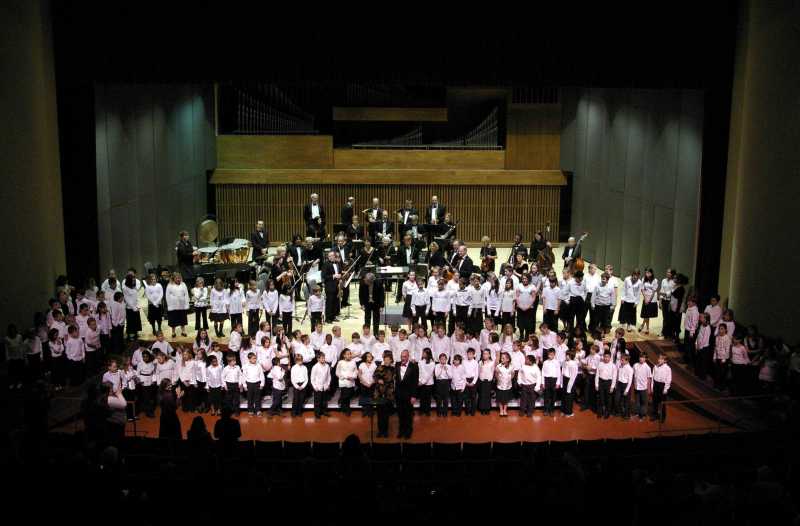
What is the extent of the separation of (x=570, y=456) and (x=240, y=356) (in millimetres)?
6148

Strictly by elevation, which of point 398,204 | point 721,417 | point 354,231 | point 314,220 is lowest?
point 721,417

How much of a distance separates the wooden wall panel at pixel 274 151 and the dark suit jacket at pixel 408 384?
39.2 ft

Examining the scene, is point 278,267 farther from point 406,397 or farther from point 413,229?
point 413,229

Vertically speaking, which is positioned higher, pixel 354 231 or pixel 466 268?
pixel 354 231

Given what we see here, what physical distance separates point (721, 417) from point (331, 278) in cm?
658

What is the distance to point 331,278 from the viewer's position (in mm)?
15547

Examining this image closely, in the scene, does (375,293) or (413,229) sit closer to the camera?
(375,293)

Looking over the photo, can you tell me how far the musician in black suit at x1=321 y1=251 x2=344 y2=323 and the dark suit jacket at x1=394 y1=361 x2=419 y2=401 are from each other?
3.53 m

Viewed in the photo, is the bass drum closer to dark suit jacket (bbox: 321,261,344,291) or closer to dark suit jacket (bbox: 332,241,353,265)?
dark suit jacket (bbox: 321,261,344,291)

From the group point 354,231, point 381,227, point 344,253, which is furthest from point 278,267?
point 381,227

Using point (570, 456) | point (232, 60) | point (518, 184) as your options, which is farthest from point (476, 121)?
point (570, 456)

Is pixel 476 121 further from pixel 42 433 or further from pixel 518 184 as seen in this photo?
pixel 42 433

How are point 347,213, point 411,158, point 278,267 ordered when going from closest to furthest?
point 278,267 → point 347,213 → point 411,158

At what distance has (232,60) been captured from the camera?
15.0m
